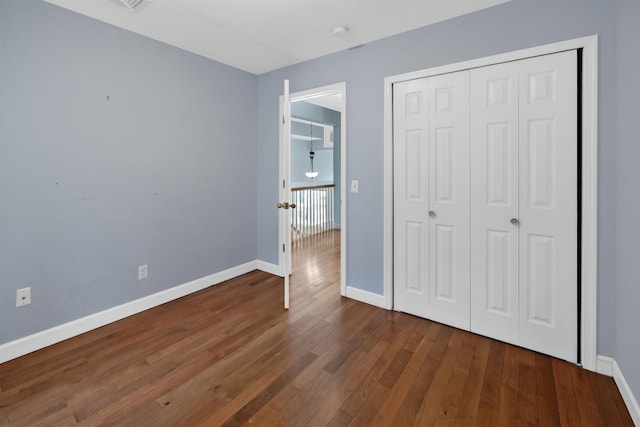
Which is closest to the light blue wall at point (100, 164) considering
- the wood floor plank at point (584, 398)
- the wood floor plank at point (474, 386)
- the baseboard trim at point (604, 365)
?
the wood floor plank at point (474, 386)

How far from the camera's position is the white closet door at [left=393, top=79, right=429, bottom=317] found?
8.67ft

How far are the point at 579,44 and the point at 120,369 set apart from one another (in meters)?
3.61

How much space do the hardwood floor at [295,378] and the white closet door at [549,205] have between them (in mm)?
232

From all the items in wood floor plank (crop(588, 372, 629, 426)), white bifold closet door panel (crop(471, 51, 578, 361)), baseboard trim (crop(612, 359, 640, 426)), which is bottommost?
wood floor plank (crop(588, 372, 629, 426))

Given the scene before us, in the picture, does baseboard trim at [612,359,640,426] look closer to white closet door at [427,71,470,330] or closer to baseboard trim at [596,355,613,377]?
baseboard trim at [596,355,613,377]

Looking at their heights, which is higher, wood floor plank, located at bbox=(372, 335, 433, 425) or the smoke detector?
the smoke detector

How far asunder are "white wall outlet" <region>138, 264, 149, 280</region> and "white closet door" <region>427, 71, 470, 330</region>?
259 centimetres

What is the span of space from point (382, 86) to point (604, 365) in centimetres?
257

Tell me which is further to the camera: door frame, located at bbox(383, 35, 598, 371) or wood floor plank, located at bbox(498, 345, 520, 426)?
door frame, located at bbox(383, 35, 598, 371)

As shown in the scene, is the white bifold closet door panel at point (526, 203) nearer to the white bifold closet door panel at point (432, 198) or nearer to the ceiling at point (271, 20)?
the white bifold closet door panel at point (432, 198)

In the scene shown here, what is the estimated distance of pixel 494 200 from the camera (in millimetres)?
2340

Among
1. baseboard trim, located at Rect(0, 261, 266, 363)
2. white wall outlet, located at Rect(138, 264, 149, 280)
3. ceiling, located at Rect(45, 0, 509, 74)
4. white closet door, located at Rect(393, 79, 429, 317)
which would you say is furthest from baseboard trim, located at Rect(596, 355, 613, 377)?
white wall outlet, located at Rect(138, 264, 149, 280)

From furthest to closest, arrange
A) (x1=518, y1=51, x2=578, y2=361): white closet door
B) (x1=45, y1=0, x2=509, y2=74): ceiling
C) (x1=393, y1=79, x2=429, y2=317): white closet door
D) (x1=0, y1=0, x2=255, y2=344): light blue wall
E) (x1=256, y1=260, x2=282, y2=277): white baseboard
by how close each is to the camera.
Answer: (x1=256, y1=260, x2=282, y2=277): white baseboard < (x1=393, y1=79, x2=429, y2=317): white closet door < (x1=45, y1=0, x2=509, y2=74): ceiling < (x1=0, y1=0, x2=255, y2=344): light blue wall < (x1=518, y1=51, x2=578, y2=361): white closet door

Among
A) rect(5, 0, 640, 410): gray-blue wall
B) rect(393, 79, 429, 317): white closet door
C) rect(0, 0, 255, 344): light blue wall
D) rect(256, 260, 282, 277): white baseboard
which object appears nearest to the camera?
rect(5, 0, 640, 410): gray-blue wall
